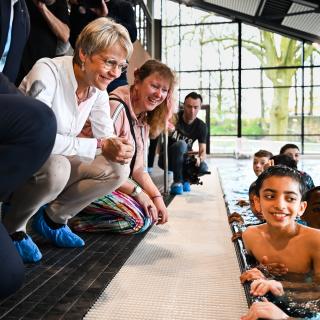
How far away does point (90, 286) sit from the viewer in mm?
1521

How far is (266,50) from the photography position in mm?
16422

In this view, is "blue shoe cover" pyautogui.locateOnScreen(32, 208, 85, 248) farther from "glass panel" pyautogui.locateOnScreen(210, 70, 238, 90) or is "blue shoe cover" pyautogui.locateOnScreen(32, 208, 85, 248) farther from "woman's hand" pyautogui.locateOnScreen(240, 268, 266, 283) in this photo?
"glass panel" pyautogui.locateOnScreen(210, 70, 238, 90)

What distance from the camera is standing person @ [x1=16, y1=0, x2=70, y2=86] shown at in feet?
7.27

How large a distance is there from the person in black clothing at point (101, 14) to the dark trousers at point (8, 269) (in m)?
1.77

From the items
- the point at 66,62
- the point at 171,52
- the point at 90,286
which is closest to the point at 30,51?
the point at 66,62

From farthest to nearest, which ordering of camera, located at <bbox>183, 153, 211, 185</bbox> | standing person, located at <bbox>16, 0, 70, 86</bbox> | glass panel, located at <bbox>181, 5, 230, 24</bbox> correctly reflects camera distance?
glass panel, located at <bbox>181, 5, 230, 24</bbox>
camera, located at <bbox>183, 153, 211, 185</bbox>
standing person, located at <bbox>16, 0, 70, 86</bbox>

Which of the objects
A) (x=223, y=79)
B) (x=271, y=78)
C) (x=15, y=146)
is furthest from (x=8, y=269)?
(x=271, y=78)

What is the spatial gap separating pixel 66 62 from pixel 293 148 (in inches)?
121

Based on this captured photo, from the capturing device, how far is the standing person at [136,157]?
2365mm

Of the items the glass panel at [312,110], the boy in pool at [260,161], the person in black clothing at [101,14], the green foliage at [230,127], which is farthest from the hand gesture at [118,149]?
the glass panel at [312,110]

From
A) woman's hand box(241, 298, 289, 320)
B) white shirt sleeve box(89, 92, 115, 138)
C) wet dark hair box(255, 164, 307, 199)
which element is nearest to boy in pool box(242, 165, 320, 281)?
wet dark hair box(255, 164, 307, 199)

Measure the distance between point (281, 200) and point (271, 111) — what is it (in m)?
15.6

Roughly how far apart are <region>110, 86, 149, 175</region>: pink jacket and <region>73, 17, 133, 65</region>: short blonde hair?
0.56 meters

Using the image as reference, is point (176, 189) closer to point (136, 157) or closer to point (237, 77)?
point (136, 157)
